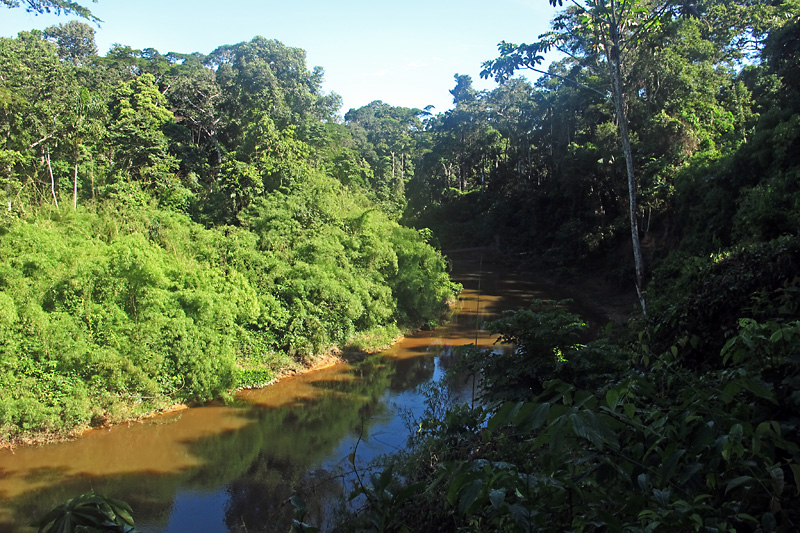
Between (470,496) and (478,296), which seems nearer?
(470,496)

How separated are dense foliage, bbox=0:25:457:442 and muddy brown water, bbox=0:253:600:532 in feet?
2.80

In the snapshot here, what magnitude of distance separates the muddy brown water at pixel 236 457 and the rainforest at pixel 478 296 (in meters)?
0.66

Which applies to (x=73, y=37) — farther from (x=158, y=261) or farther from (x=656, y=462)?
(x=656, y=462)

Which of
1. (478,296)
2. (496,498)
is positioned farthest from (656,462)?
(478,296)

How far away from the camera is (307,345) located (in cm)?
1723

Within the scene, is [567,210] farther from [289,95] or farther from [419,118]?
[419,118]

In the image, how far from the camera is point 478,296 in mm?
21516

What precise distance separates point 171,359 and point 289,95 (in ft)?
78.6

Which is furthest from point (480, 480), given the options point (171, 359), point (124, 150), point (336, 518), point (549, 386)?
point (124, 150)

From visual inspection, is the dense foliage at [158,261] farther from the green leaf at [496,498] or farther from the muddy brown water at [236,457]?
the green leaf at [496,498]

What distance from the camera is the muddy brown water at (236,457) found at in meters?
9.52

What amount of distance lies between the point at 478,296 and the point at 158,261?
12092mm

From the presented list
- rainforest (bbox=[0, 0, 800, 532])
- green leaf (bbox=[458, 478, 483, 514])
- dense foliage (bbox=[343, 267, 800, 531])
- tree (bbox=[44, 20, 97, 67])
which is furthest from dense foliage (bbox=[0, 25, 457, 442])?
tree (bbox=[44, 20, 97, 67])

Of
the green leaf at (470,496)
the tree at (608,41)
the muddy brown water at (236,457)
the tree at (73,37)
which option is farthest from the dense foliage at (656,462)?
the tree at (73,37)
